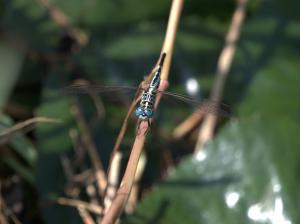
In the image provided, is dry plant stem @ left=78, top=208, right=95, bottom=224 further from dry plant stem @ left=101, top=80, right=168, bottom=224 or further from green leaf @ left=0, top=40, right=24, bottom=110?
dry plant stem @ left=101, top=80, right=168, bottom=224

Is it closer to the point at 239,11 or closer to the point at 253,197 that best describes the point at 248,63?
the point at 239,11

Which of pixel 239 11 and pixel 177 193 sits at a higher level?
pixel 239 11

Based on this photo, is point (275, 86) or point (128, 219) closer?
point (128, 219)

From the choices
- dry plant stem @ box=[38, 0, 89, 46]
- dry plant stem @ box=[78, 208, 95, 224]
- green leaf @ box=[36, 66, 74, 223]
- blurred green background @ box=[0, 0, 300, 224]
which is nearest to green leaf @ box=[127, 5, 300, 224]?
blurred green background @ box=[0, 0, 300, 224]

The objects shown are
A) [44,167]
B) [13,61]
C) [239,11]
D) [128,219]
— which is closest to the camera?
[128,219]

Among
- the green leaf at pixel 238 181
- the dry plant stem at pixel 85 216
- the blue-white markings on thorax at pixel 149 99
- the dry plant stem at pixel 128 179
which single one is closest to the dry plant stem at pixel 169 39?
the blue-white markings on thorax at pixel 149 99

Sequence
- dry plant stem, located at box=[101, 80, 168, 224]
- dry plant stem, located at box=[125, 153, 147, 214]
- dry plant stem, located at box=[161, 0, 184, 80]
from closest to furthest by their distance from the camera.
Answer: dry plant stem, located at box=[101, 80, 168, 224] < dry plant stem, located at box=[161, 0, 184, 80] < dry plant stem, located at box=[125, 153, 147, 214]

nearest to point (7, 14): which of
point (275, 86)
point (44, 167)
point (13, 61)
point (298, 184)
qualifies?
point (13, 61)
